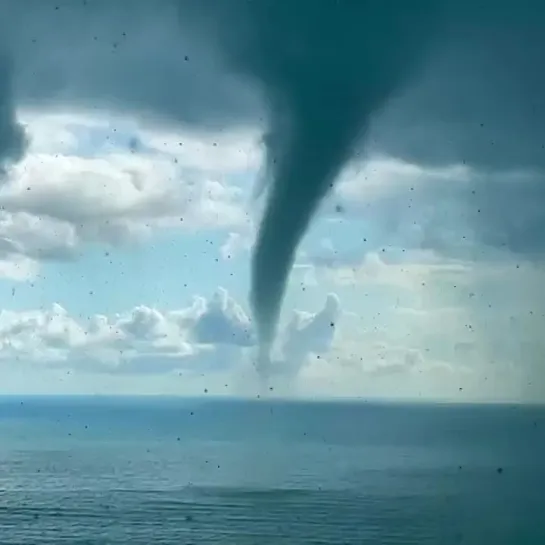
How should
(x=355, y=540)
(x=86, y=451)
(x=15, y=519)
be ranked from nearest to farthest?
(x=355, y=540) → (x=15, y=519) → (x=86, y=451)

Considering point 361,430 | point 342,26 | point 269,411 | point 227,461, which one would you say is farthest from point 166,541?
point 342,26

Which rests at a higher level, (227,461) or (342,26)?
(342,26)

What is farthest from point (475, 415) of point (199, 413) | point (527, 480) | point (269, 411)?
point (199, 413)

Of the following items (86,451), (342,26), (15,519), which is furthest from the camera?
(86,451)

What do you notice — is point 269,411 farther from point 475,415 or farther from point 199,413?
point 475,415

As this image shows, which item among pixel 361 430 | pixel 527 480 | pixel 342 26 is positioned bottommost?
pixel 527 480

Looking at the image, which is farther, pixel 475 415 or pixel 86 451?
pixel 86 451
